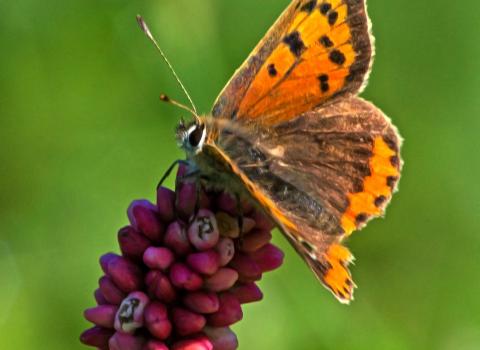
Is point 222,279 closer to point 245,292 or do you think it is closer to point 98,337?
point 245,292

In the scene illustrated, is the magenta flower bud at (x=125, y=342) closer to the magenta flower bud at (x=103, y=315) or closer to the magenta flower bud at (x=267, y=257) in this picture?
the magenta flower bud at (x=103, y=315)

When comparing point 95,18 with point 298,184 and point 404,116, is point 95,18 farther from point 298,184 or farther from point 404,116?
point 298,184

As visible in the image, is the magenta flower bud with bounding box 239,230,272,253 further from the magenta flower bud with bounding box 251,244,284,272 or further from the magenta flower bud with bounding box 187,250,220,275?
the magenta flower bud with bounding box 187,250,220,275

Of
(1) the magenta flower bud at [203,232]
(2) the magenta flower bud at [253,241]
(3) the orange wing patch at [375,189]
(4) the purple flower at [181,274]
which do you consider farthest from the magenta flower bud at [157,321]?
(3) the orange wing patch at [375,189]

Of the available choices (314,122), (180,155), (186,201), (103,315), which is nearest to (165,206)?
(186,201)

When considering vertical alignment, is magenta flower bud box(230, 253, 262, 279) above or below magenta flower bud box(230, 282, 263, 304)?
above

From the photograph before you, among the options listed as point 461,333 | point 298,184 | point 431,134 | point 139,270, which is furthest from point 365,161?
point 431,134

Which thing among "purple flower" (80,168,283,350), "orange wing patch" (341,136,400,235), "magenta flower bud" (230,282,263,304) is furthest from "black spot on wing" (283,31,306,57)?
"magenta flower bud" (230,282,263,304)
